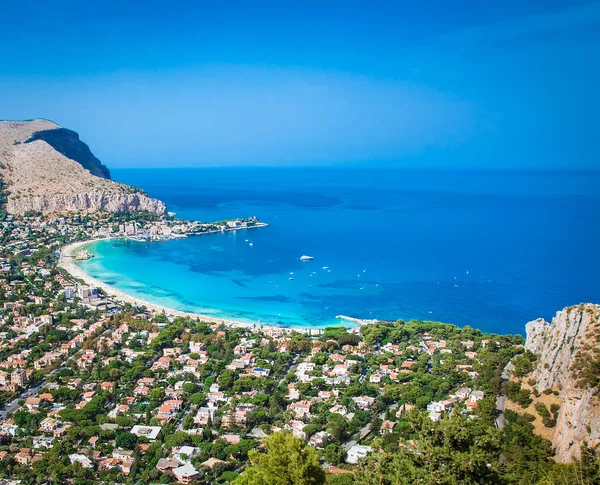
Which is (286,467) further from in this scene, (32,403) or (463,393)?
(32,403)

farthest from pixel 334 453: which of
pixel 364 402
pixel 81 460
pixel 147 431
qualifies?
pixel 81 460

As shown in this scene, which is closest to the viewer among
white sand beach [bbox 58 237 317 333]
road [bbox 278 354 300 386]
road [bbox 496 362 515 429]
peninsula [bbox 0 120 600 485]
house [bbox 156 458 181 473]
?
peninsula [bbox 0 120 600 485]

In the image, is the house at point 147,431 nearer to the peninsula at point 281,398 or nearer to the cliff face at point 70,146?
the peninsula at point 281,398

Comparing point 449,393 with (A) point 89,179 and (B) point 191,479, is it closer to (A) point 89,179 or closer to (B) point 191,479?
(B) point 191,479

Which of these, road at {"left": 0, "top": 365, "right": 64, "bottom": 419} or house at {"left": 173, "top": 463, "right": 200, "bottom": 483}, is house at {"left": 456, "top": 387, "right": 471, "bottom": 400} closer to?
house at {"left": 173, "top": 463, "right": 200, "bottom": 483}

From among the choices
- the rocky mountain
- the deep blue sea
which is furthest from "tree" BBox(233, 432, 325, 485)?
the rocky mountain

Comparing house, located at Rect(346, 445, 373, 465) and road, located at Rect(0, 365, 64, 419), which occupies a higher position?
house, located at Rect(346, 445, 373, 465)
